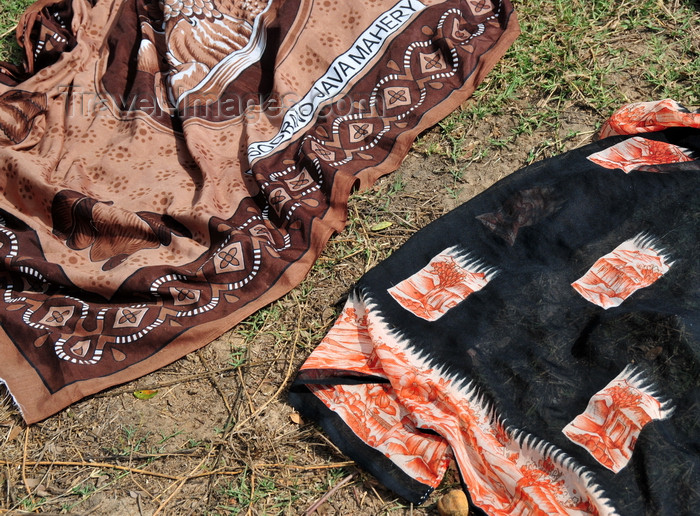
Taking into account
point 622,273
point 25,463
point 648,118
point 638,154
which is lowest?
point 25,463

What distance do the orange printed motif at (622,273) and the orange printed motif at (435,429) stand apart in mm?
500

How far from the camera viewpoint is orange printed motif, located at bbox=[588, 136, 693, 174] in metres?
2.28

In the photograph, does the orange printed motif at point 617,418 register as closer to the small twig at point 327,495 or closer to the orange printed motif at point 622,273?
the orange printed motif at point 622,273

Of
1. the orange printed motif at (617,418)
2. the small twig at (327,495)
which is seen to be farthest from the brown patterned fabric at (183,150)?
the orange printed motif at (617,418)

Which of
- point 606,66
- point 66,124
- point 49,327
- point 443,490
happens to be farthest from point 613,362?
point 66,124

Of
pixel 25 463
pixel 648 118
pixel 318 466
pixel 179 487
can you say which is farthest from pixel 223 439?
pixel 648 118

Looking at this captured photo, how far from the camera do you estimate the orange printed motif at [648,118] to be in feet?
7.63

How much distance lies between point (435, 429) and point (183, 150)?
157cm

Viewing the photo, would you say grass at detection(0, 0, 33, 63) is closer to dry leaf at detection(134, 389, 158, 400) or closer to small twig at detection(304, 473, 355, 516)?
dry leaf at detection(134, 389, 158, 400)

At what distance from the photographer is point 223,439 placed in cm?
197

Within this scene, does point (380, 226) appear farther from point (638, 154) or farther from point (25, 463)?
point (25, 463)

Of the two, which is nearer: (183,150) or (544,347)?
(544,347)

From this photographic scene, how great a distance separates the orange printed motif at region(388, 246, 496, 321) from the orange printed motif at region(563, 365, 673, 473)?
50 cm

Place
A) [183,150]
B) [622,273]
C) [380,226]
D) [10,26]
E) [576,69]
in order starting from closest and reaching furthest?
[622,273] < [380,226] < [183,150] < [576,69] < [10,26]
